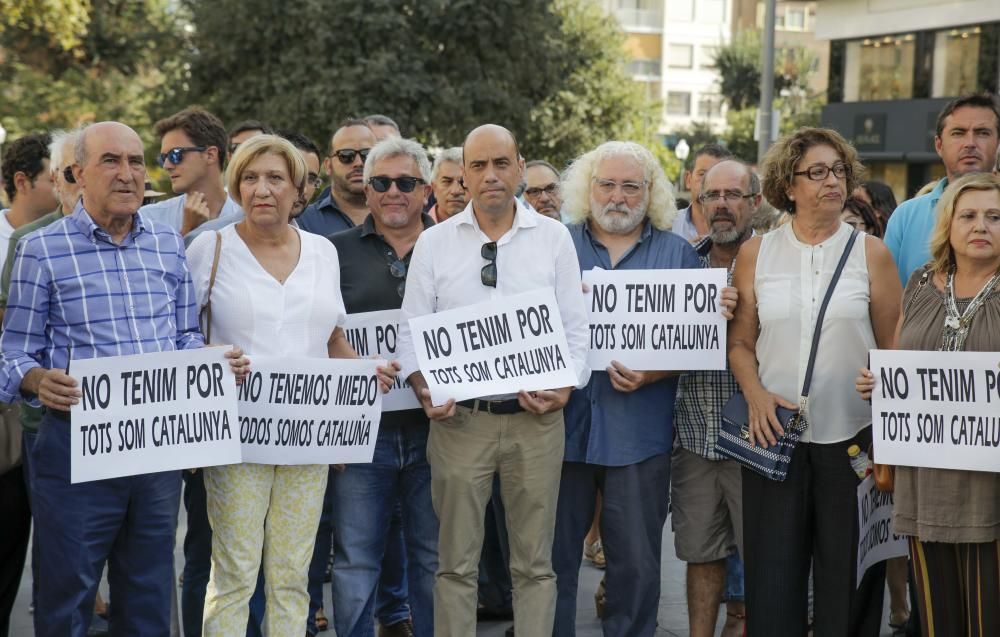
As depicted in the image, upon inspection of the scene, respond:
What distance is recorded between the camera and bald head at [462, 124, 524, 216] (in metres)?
5.08

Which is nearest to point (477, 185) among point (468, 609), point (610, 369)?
point (610, 369)

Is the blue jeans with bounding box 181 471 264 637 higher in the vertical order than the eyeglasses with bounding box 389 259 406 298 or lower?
lower

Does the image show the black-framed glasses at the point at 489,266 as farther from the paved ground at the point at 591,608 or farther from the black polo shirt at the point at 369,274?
the paved ground at the point at 591,608

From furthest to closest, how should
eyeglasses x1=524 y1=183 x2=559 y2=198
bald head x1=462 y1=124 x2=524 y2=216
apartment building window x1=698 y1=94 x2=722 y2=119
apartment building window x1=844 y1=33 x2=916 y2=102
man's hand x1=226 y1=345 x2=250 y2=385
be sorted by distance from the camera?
apartment building window x1=698 y1=94 x2=722 y2=119, apartment building window x1=844 y1=33 x2=916 y2=102, eyeglasses x1=524 y1=183 x2=559 y2=198, bald head x1=462 y1=124 x2=524 y2=216, man's hand x1=226 y1=345 x2=250 y2=385

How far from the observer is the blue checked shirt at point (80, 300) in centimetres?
438

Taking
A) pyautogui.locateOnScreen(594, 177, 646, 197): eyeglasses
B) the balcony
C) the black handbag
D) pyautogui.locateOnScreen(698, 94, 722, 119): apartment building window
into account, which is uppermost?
the balcony

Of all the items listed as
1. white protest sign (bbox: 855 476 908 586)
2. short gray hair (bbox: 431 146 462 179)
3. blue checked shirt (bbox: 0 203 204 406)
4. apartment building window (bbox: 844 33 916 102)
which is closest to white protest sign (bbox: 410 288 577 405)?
blue checked shirt (bbox: 0 203 204 406)

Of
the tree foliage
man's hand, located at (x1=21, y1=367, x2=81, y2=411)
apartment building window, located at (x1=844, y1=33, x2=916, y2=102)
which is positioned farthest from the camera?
apartment building window, located at (x1=844, y1=33, x2=916, y2=102)

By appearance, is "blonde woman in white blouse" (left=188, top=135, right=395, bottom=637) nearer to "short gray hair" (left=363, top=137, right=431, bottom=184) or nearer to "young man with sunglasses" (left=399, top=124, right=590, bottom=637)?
"young man with sunglasses" (left=399, top=124, right=590, bottom=637)

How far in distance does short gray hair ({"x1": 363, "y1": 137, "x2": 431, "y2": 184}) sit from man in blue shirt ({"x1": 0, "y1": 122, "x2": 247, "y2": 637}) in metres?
1.13

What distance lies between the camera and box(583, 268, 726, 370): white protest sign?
5.34m

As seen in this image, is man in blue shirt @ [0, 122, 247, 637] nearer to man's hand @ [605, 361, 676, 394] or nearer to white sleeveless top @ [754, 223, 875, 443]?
man's hand @ [605, 361, 676, 394]

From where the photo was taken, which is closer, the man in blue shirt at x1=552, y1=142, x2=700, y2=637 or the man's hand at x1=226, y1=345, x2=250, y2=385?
the man's hand at x1=226, y1=345, x2=250, y2=385

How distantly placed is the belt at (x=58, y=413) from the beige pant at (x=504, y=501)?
1.51 m
